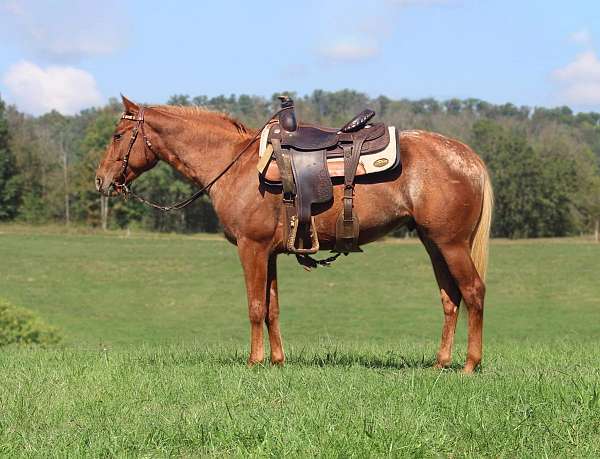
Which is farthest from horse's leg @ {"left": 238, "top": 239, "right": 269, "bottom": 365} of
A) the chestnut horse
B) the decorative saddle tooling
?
the decorative saddle tooling

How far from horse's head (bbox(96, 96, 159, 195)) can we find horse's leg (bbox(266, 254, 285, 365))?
77.6 inches

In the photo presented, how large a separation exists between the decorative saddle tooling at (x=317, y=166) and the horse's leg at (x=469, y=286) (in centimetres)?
101

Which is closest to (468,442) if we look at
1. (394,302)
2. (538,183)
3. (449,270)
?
(449,270)

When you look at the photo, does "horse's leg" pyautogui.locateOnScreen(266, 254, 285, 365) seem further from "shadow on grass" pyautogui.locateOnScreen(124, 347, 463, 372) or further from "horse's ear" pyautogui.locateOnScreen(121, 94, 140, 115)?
"horse's ear" pyautogui.locateOnScreen(121, 94, 140, 115)

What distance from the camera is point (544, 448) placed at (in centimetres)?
464

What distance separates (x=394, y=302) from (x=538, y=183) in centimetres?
5848

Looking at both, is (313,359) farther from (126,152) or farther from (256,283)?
(126,152)

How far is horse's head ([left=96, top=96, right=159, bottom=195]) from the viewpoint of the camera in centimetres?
882

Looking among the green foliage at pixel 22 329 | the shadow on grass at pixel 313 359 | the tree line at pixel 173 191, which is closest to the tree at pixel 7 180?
the tree line at pixel 173 191

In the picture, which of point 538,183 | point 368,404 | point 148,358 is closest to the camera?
point 368,404

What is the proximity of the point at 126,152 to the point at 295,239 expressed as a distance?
7.69ft

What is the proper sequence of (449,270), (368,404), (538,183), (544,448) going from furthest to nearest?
1. (538,183)
2. (449,270)
3. (368,404)
4. (544,448)

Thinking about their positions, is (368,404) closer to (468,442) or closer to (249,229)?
(468,442)

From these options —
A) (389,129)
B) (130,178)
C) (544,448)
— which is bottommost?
(544,448)
